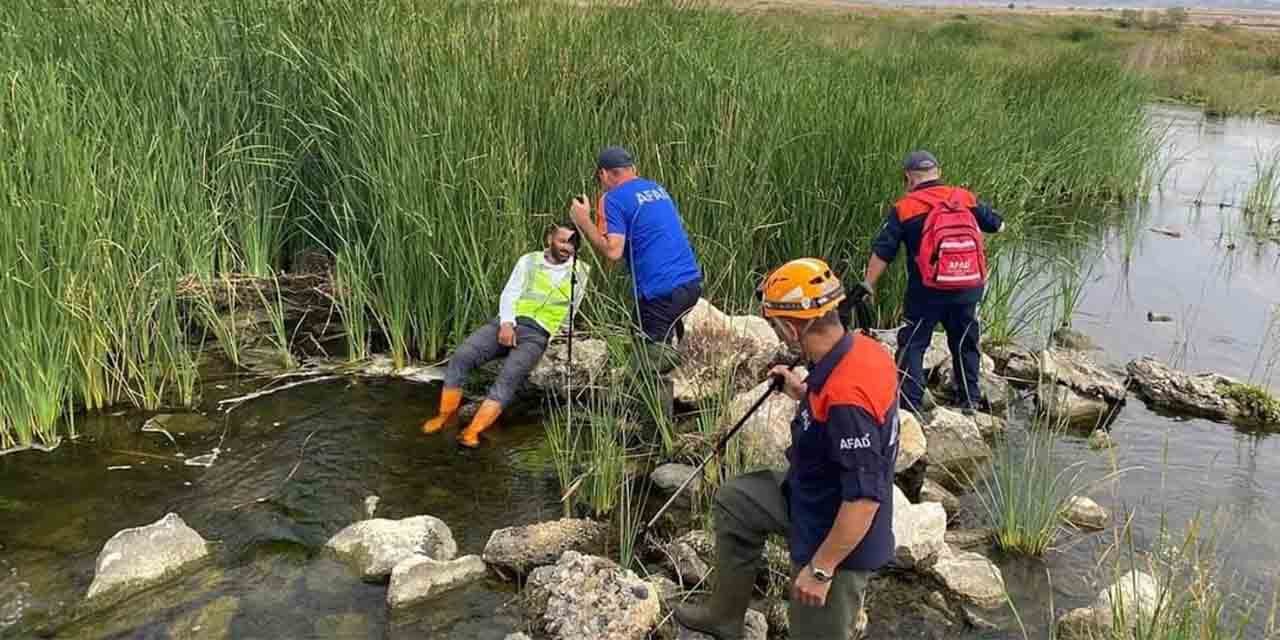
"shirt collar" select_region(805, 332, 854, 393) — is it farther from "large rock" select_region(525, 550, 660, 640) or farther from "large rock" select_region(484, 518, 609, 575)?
"large rock" select_region(484, 518, 609, 575)

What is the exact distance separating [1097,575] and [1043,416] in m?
2.41

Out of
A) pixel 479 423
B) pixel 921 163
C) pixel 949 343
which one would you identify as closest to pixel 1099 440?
pixel 949 343

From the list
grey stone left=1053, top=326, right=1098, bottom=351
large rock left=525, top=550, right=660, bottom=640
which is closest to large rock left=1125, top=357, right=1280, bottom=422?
grey stone left=1053, top=326, right=1098, bottom=351

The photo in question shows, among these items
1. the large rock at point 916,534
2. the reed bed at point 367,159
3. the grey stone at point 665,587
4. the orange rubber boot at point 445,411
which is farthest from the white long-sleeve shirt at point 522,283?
the large rock at point 916,534

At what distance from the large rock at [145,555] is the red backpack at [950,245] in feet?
15.2

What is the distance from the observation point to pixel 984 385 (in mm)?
7266

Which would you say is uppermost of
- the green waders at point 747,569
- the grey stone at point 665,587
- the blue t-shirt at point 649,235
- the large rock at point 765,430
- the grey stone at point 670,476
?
the blue t-shirt at point 649,235

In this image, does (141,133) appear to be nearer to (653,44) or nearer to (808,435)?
(653,44)

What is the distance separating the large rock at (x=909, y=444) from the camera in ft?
18.3

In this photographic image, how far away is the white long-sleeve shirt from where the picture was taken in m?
6.30

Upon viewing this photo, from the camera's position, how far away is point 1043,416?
7.03m

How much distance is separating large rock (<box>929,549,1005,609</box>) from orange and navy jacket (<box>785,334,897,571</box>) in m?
1.40

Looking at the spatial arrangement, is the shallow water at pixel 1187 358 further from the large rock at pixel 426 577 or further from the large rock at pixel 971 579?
the large rock at pixel 426 577

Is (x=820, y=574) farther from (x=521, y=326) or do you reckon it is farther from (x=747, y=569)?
(x=521, y=326)
